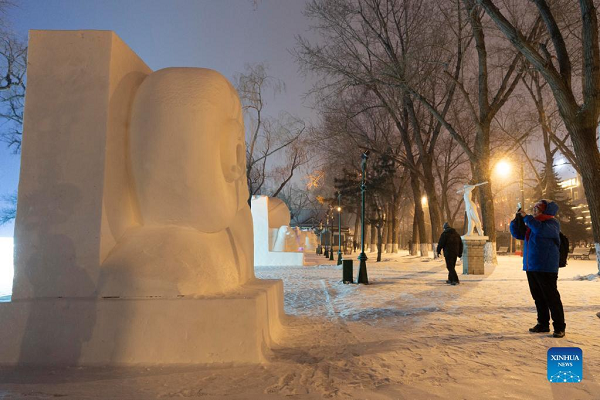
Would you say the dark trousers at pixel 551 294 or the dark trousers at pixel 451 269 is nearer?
the dark trousers at pixel 551 294

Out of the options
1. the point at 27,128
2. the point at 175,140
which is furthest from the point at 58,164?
the point at 175,140

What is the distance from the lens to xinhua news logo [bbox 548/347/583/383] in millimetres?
3180

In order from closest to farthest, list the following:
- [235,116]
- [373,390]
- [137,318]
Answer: [373,390], [137,318], [235,116]

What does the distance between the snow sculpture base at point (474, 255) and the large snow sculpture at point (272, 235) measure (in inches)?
305

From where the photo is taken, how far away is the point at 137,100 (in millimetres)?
4281

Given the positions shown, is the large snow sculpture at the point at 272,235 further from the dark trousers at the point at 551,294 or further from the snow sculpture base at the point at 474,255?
the dark trousers at the point at 551,294

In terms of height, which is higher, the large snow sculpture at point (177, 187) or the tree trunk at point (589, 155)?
the tree trunk at point (589, 155)

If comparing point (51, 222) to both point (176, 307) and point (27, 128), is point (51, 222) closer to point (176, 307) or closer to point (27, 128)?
point (27, 128)

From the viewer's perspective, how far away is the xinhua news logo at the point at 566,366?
318cm

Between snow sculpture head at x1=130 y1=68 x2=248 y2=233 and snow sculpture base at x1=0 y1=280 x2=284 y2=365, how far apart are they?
0.97 m

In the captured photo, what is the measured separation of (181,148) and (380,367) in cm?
298

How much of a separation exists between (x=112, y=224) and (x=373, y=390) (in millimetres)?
2995

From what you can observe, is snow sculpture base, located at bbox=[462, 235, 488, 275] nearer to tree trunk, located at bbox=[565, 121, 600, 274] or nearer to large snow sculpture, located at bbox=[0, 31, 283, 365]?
tree trunk, located at bbox=[565, 121, 600, 274]

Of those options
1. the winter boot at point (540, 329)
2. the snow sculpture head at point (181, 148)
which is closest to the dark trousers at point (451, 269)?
the winter boot at point (540, 329)
